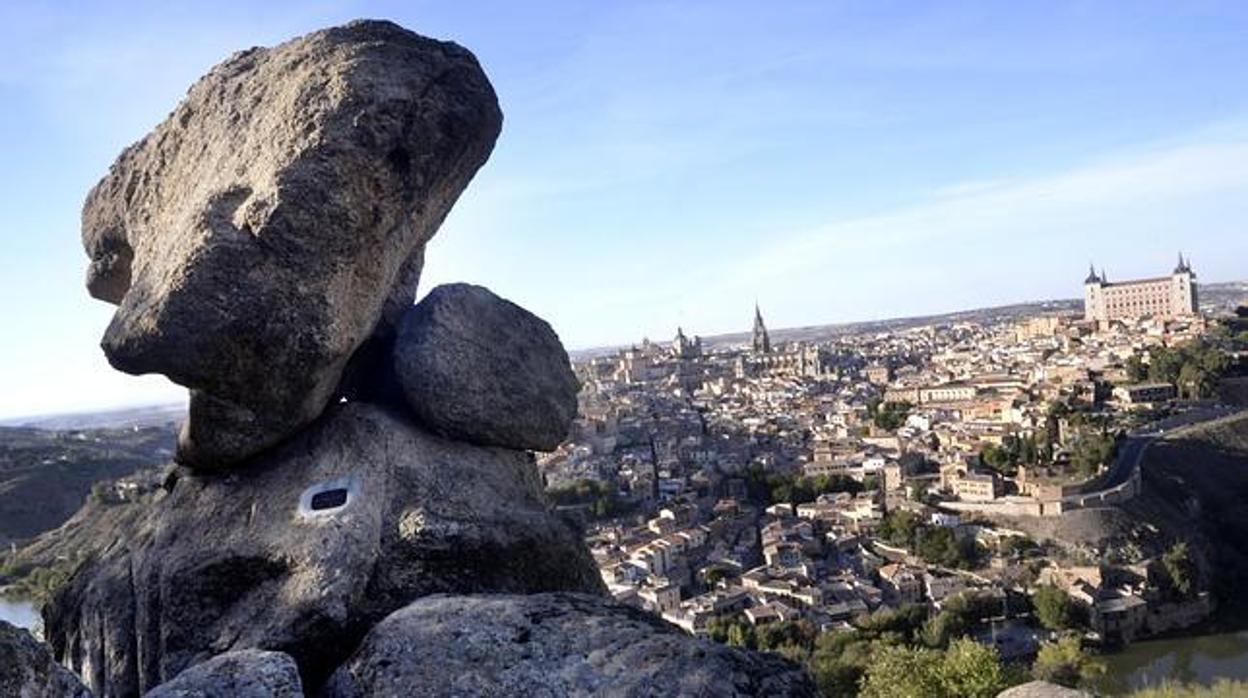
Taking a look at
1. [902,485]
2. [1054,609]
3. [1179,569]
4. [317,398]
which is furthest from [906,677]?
[902,485]

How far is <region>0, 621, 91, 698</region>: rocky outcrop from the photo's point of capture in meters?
2.71

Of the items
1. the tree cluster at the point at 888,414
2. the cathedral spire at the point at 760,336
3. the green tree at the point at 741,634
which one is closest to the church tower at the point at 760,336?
the cathedral spire at the point at 760,336

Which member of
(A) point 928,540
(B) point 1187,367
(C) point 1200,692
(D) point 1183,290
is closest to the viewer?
(C) point 1200,692

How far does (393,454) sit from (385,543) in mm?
681

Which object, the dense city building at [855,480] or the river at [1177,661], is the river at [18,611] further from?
the river at [1177,661]

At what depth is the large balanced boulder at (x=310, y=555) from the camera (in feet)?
15.1

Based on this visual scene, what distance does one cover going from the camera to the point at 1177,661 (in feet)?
90.7

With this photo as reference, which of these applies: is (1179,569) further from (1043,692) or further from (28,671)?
(28,671)

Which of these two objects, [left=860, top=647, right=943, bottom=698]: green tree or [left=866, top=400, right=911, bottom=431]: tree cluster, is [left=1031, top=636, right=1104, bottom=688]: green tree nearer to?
[left=860, top=647, right=943, bottom=698]: green tree

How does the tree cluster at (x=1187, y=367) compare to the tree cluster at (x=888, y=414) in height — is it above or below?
above

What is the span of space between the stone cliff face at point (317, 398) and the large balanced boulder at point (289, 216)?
0.04ft

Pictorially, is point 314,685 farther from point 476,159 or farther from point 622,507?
point 622,507

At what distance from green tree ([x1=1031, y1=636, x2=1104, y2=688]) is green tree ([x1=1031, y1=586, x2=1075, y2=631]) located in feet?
17.0

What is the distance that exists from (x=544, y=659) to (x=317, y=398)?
2.36 meters
